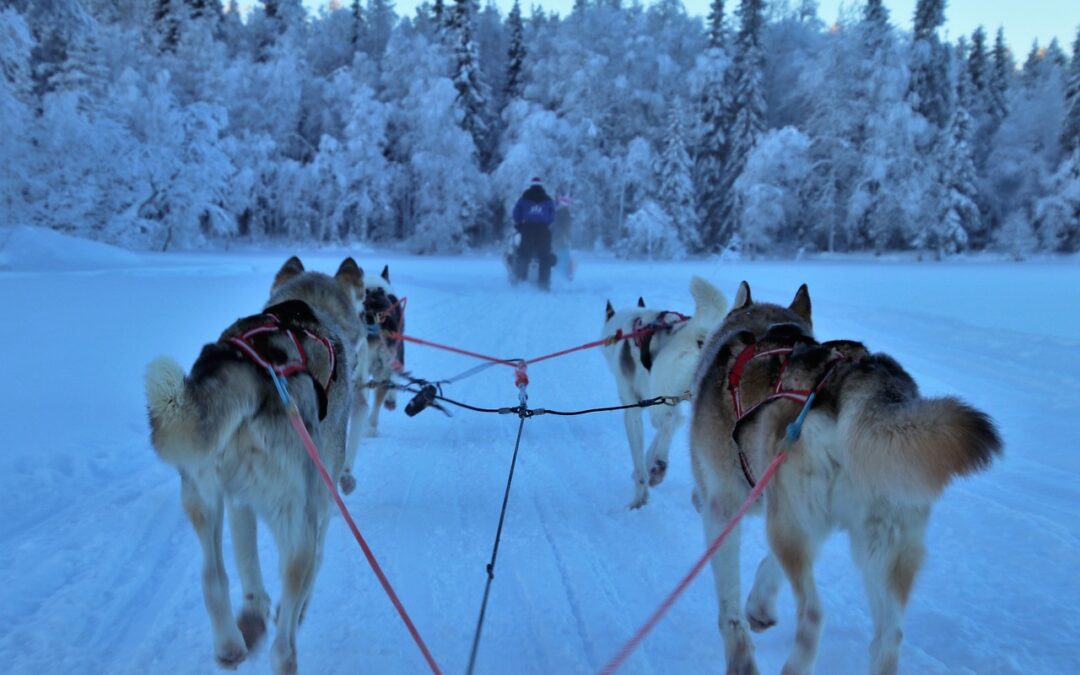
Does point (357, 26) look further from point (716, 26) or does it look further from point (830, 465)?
point (830, 465)

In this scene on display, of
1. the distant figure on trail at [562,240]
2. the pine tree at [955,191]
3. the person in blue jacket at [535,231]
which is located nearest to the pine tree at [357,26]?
the distant figure on trail at [562,240]

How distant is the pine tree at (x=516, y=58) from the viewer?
3912 centimetres

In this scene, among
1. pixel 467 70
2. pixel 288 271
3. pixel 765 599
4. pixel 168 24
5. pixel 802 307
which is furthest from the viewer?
pixel 467 70

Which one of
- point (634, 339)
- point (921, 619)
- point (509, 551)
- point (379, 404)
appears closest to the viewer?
point (921, 619)

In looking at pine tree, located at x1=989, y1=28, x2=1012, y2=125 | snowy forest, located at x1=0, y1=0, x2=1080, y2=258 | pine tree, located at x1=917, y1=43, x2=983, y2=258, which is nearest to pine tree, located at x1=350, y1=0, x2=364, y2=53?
snowy forest, located at x1=0, y1=0, x2=1080, y2=258

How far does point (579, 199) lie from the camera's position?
35719mm

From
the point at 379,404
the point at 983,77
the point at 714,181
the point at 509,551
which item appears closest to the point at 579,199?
the point at 714,181

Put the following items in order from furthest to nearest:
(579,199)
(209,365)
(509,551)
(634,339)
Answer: (579,199) < (634,339) < (509,551) < (209,365)

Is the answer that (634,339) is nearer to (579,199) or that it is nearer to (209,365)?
(209,365)

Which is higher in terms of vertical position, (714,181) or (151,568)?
(714,181)

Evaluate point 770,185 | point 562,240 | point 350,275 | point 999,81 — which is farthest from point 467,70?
point 350,275

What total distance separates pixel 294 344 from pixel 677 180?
33325 millimetres

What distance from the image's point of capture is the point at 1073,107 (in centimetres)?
3375

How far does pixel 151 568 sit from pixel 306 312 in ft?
4.85
